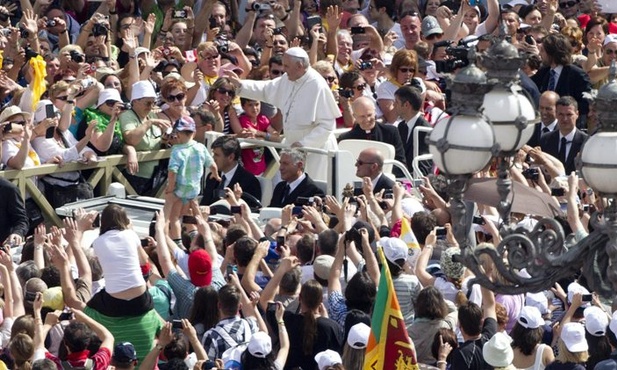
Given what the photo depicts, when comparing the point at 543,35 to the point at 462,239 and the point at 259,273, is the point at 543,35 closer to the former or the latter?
the point at 259,273

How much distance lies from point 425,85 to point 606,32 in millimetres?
3434

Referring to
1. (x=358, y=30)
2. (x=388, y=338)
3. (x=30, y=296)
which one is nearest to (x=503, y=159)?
(x=388, y=338)

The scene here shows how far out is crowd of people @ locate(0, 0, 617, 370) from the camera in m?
11.6

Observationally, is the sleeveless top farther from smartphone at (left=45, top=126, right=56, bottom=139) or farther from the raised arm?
smartphone at (left=45, top=126, right=56, bottom=139)

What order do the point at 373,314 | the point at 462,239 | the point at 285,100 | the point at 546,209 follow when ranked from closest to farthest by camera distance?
the point at 462,239, the point at 546,209, the point at 373,314, the point at 285,100

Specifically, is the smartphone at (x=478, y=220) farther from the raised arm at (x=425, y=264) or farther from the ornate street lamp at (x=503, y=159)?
the ornate street lamp at (x=503, y=159)

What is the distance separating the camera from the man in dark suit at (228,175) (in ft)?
50.8

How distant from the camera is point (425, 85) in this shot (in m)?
17.8

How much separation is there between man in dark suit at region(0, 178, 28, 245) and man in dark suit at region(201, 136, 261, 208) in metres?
1.67

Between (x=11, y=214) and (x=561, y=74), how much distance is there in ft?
19.6

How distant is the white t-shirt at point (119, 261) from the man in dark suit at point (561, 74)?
22.5 ft

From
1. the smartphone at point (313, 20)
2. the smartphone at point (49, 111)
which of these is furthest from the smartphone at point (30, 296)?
the smartphone at point (313, 20)

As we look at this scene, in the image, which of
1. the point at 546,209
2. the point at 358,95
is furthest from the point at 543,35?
the point at 546,209

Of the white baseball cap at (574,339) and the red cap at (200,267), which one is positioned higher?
the white baseball cap at (574,339)
